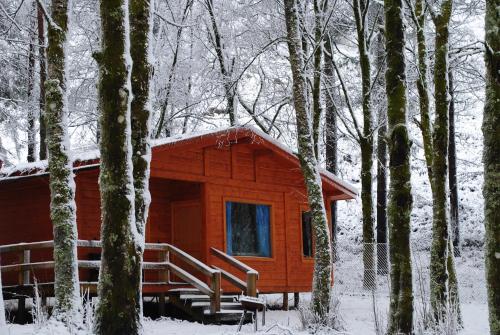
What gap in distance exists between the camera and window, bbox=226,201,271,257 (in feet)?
49.2

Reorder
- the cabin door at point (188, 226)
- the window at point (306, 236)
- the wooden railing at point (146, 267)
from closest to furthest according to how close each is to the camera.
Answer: the wooden railing at point (146, 267) < the cabin door at point (188, 226) < the window at point (306, 236)

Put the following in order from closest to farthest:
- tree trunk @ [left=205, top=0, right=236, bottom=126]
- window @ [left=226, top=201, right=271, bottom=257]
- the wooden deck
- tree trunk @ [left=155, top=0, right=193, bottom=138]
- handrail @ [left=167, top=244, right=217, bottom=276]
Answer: the wooden deck
handrail @ [left=167, top=244, right=217, bottom=276]
window @ [left=226, top=201, right=271, bottom=257]
tree trunk @ [left=155, top=0, right=193, bottom=138]
tree trunk @ [left=205, top=0, right=236, bottom=126]

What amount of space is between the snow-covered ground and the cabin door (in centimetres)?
237

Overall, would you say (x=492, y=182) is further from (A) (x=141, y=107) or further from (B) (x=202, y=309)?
(B) (x=202, y=309)

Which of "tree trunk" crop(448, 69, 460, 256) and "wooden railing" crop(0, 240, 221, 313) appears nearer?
"wooden railing" crop(0, 240, 221, 313)

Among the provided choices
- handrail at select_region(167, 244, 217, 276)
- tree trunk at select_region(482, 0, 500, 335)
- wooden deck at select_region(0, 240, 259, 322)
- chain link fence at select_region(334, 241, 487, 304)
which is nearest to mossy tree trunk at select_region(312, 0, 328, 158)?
chain link fence at select_region(334, 241, 487, 304)

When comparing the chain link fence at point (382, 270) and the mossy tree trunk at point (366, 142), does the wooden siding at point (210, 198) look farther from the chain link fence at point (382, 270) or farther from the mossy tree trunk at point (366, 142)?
the chain link fence at point (382, 270)

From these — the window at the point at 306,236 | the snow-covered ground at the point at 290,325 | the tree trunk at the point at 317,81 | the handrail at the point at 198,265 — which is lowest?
the snow-covered ground at the point at 290,325

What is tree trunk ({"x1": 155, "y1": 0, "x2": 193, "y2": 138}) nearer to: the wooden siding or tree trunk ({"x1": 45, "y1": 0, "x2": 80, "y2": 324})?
the wooden siding

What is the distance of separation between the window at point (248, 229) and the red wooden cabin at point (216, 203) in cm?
2

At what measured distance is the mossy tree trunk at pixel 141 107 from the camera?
7742 mm

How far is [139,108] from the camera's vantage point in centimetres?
785

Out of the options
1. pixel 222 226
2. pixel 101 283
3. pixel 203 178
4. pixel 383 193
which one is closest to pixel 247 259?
pixel 222 226

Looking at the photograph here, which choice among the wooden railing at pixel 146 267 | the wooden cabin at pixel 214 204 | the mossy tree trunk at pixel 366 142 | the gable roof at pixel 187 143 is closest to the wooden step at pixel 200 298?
the wooden railing at pixel 146 267
